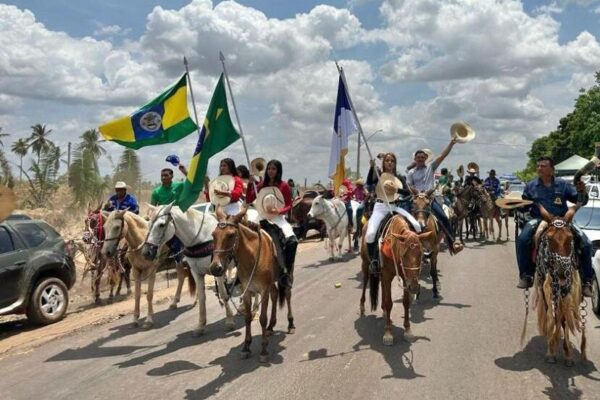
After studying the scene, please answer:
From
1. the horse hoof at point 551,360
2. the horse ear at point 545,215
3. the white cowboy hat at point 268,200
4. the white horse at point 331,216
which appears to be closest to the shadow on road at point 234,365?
the white cowboy hat at point 268,200

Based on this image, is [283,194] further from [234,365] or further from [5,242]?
[5,242]

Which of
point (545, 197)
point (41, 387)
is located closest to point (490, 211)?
point (545, 197)

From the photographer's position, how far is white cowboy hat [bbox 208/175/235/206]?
26.9ft

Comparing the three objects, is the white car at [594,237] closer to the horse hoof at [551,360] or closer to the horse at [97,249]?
the horse hoof at [551,360]

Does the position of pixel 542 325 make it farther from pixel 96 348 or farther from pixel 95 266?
pixel 95 266

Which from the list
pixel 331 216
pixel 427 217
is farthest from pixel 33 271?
pixel 331 216

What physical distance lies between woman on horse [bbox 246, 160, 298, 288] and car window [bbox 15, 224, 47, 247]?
4.89m

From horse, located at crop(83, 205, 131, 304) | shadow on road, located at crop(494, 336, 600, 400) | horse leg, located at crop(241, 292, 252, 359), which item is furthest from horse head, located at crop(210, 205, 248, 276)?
horse, located at crop(83, 205, 131, 304)

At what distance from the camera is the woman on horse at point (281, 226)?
24.9 feet

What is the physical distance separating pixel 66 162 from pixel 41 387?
94.2ft

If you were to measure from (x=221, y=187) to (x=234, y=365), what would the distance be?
2.92m

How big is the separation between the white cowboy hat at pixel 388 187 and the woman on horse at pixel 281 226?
61.3 inches

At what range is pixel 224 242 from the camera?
6.18 meters

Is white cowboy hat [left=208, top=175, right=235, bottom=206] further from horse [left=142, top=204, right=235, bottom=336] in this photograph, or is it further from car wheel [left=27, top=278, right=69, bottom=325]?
car wheel [left=27, top=278, right=69, bottom=325]
